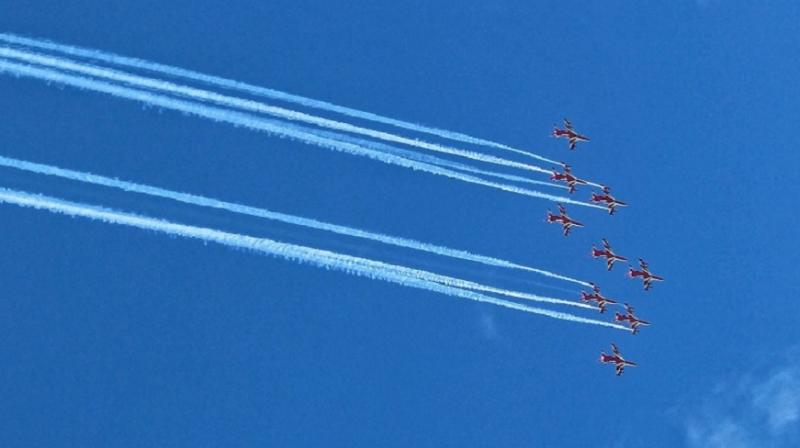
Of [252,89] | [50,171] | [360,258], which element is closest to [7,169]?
[50,171]

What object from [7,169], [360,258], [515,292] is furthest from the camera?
[515,292]

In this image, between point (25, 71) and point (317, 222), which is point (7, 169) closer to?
point (25, 71)

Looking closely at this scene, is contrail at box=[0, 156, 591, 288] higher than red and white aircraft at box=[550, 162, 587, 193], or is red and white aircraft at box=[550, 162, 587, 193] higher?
red and white aircraft at box=[550, 162, 587, 193]

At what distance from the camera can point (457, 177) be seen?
85.7 m

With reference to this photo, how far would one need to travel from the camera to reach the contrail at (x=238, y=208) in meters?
77.1

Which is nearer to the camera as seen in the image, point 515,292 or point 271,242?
point 271,242

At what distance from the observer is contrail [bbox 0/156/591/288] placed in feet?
253

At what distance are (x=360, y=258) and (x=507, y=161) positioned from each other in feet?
36.0

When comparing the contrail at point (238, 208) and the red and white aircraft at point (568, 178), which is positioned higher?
the red and white aircraft at point (568, 178)

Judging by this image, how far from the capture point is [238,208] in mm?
80062

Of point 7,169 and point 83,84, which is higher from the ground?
point 83,84

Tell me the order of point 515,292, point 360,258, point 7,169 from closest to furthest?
1. point 7,169
2. point 360,258
3. point 515,292

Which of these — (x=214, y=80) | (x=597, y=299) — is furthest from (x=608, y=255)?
(x=214, y=80)

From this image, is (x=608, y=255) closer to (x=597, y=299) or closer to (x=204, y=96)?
(x=597, y=299)
